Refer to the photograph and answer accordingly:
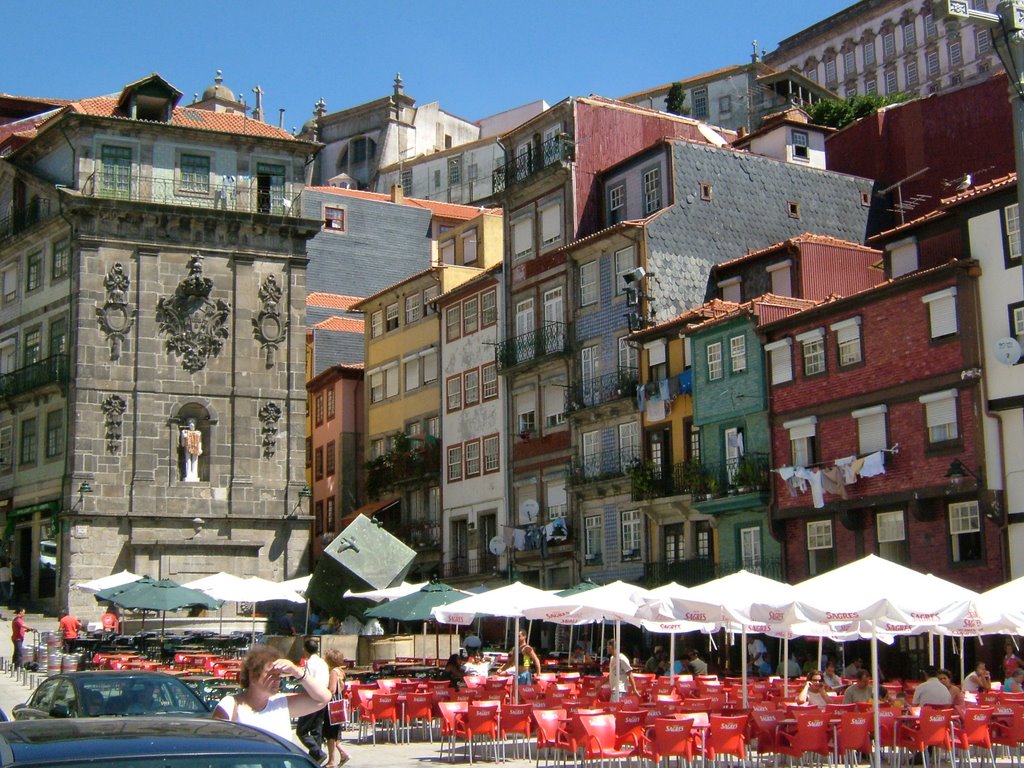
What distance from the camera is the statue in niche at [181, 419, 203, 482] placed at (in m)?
50.4

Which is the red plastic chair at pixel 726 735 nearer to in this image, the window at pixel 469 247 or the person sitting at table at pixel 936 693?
the person sitting at table at pixel 936 693

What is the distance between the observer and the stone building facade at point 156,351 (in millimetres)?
49469

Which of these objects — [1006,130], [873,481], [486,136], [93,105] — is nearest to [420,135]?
[486,136]

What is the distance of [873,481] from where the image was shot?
35.9 meters

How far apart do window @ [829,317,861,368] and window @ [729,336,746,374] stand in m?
3.86

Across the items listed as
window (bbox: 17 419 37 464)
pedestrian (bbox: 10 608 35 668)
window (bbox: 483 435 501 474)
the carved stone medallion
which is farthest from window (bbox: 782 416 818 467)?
window (bbox: 17 419 37 464)

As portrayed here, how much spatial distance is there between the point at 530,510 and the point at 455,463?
20.7 ft

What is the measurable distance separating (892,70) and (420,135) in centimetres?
3421

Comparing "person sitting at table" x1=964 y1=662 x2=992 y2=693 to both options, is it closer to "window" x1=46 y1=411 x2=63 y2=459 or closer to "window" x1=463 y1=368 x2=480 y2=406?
"window" x1=463 y1=368 x2=480 y2=406

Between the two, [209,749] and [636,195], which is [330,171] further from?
[209,749]

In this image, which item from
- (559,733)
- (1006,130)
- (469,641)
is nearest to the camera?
(559,733)

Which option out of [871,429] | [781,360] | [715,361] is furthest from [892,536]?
[715,361]

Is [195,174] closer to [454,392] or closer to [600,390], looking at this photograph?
[454,392]

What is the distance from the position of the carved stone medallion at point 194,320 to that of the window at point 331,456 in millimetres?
13151
